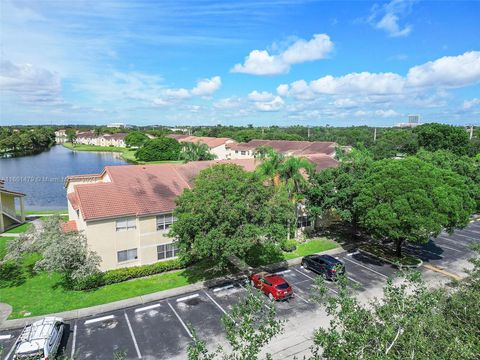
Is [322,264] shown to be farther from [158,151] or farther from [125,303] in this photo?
[158,151]

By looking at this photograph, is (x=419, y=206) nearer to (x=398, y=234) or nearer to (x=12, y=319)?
(x=398, y=234)

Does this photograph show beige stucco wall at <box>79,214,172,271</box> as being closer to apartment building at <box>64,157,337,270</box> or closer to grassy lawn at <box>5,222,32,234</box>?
apartment building at <box>64,157,337,270</box>

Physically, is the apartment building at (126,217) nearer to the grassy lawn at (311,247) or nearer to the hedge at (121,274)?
the hedge at (121,274)

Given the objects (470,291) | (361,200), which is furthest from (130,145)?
(470,291)

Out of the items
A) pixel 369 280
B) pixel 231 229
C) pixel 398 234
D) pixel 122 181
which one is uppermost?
pixel 122 181

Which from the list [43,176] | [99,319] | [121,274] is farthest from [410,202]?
[43,176]

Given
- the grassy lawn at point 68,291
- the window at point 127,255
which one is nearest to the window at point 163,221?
the window at point 127,255
